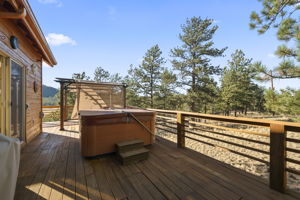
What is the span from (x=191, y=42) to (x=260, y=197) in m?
11.9

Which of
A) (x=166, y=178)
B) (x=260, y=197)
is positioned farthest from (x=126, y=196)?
(x=260, y=197)

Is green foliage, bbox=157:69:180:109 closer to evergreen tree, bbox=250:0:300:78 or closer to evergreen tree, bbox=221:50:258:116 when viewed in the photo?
evergreen tree, bbox=221:50:258:116

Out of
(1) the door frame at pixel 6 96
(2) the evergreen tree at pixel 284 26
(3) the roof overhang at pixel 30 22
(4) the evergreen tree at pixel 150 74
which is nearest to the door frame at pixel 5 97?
(1) the door frame at pixel 6 96

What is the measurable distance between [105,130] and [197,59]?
10.5m

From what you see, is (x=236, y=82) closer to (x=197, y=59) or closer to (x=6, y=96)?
Answer: (x=197, y=59)

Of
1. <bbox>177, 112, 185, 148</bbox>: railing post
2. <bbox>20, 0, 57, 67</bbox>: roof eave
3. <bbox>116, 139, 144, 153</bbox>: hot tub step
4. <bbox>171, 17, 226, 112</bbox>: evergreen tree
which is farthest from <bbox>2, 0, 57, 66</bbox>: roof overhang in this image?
<bbox>171, 17, 226, 112</bbox>: evergreen tree

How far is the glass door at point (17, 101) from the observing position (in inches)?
108

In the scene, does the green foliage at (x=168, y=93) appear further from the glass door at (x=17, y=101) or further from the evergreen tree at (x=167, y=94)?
the glass door at (x=17, y=101)

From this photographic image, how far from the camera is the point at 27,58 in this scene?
3.48 meters

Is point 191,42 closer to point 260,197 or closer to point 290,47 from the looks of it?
point 290,47

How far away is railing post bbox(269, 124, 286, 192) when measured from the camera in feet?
5.44

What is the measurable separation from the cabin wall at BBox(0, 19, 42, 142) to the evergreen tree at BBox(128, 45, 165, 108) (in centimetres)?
990

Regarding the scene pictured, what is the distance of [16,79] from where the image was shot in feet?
9.63

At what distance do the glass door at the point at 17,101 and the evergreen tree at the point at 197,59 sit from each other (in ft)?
34.6
